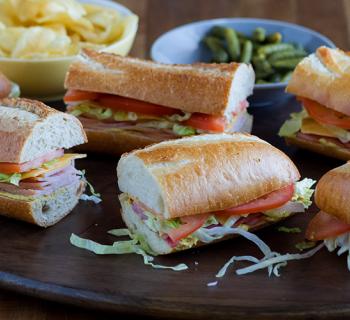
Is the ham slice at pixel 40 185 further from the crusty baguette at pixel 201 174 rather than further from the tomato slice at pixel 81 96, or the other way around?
the tomato slice at pixel 81 96

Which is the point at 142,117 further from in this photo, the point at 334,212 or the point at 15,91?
the point at 334,212

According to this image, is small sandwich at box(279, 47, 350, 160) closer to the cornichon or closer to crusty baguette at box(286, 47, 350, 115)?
crusty baguette at box(286, 47, 350, 115)

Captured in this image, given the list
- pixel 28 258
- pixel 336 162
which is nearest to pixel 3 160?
pixel 28 258

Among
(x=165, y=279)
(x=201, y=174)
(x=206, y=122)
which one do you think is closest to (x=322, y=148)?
(x=206, y=122)

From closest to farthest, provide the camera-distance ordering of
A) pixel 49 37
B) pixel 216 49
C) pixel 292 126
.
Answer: pixel 292 126
pixel 49 37
pixel 216 49

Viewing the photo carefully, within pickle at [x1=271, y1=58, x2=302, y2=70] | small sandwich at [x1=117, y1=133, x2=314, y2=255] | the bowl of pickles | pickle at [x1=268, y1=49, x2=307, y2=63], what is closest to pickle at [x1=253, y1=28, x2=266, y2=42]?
the bowl of pickles

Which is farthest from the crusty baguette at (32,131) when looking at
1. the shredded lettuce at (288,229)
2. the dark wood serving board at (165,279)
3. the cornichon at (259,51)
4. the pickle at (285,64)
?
the pickle at (285,64)
